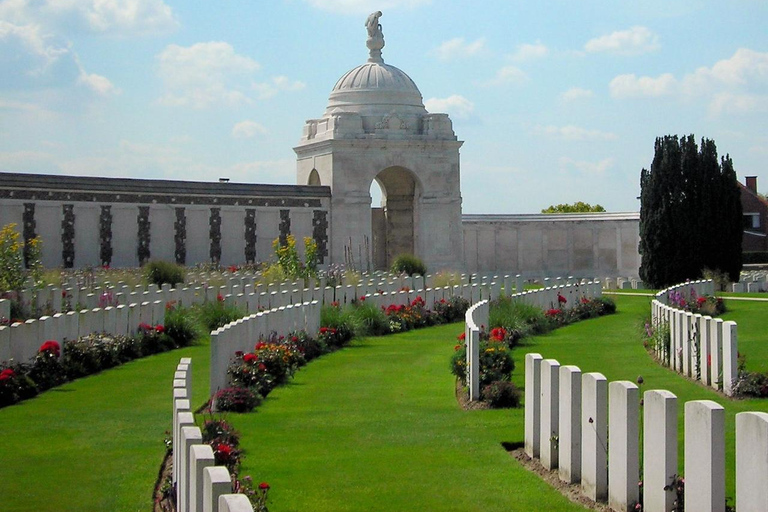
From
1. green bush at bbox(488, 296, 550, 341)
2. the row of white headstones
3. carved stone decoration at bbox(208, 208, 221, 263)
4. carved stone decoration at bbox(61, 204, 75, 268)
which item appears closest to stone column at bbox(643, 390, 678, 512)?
the row of white headstones

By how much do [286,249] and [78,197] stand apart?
36.3 ft

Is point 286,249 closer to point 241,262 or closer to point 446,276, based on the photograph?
point 446,276

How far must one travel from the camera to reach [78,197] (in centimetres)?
3694

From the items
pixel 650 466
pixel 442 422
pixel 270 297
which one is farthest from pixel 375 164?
pixel 650 466

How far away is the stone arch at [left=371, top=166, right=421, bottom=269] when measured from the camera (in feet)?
147

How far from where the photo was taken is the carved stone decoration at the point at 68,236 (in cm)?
3638

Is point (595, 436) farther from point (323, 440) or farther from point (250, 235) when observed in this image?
point (250, 235)

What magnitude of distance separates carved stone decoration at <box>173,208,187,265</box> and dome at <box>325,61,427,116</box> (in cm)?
811

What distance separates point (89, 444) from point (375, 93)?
35.2 metres

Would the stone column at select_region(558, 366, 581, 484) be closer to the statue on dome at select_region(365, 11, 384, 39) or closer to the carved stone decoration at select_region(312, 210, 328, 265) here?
the carved stone decoration at select_region(312, 210, 328, 265)

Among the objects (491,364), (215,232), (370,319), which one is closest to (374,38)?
(215,232)

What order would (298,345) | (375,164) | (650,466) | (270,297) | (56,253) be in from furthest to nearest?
(375,164), (56,253), (270,297), (298,345), (650,466)

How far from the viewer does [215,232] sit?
39531 millimetres

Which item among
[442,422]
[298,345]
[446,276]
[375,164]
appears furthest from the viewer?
[375,164]
